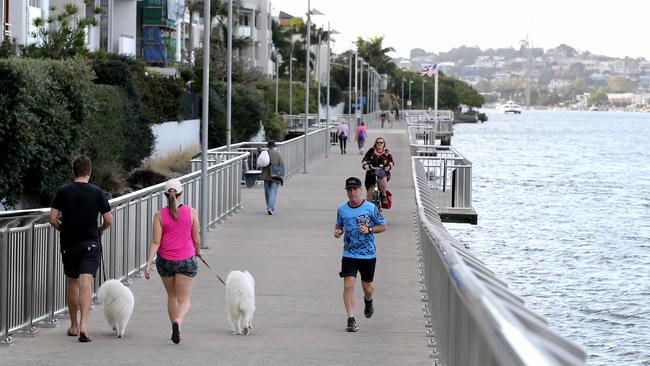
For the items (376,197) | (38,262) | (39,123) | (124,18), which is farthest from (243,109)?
(38,262)

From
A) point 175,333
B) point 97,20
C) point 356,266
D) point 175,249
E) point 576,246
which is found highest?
point 97,20

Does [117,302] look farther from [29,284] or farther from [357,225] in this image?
[357,225]

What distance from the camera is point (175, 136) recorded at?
173 feet

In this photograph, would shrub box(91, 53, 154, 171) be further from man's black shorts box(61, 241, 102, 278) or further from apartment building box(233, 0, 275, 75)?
apartment building box(233, 0, 275, 75)

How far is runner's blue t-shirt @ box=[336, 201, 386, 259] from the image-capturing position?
12680 mm

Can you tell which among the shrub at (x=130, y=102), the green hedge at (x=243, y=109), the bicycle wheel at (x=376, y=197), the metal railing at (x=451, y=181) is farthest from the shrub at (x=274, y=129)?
the bicycle wheel at (x=376, y=197)

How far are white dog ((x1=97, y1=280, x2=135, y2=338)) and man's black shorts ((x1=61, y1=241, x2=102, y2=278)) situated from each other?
0.23m

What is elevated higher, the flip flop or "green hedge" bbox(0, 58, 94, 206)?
"green hedge" bbox(0, 58, 94, 206)

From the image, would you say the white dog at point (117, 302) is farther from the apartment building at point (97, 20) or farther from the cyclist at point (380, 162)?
the apartment building at point (97, 20)

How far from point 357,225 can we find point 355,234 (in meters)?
0.12

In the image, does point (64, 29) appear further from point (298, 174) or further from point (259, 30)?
point (259, 30)

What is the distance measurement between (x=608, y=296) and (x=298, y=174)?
1362cm

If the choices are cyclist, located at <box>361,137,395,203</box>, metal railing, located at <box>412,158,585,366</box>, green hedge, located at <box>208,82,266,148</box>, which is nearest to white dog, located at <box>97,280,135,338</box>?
metal railing, located at <box>412,158,585,366</box>

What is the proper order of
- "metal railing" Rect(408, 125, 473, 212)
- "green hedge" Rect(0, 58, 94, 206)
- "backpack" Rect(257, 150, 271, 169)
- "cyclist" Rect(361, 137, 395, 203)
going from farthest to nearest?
"metal railing" Rect(408, 125, 473, 212), "green hedge" Rect(0, 58, 94, 206), "backpack" Rect(257, 150, 271, 169), "cyclist" Rect(361, 137, 395, 203)
